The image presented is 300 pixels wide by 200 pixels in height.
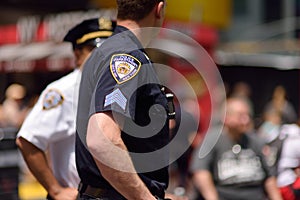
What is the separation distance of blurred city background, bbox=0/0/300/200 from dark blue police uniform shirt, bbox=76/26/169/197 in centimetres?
921

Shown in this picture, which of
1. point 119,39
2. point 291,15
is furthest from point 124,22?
point 291,15

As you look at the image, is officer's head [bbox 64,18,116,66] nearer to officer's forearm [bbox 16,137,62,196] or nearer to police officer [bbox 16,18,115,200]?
police officer [bbox 16,18,115,200]

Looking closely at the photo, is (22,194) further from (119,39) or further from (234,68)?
(234,68)

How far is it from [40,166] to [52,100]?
382 millimetres

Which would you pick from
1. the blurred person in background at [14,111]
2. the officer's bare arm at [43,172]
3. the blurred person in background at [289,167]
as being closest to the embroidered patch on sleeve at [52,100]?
the officer's bare arm at [43,172]

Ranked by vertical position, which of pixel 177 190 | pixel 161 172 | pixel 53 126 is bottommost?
pixel 177 190

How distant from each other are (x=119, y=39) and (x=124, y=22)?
10 cm

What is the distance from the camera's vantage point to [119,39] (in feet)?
9.82

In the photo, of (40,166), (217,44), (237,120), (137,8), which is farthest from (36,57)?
(137,8)

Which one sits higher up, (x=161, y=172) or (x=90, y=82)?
(x=90, y=82)

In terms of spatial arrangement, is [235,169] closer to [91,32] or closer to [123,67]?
[91,32]

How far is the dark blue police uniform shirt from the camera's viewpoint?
280cm

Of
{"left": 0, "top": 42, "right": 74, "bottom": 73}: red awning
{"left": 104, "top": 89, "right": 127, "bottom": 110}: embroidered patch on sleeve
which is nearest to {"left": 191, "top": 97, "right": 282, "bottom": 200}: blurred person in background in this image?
{"left": 104, "top": 89, "right": 127, "bottom": 110}: embroidered patch on sleeve

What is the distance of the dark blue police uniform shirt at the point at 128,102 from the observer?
2801 millimetres
